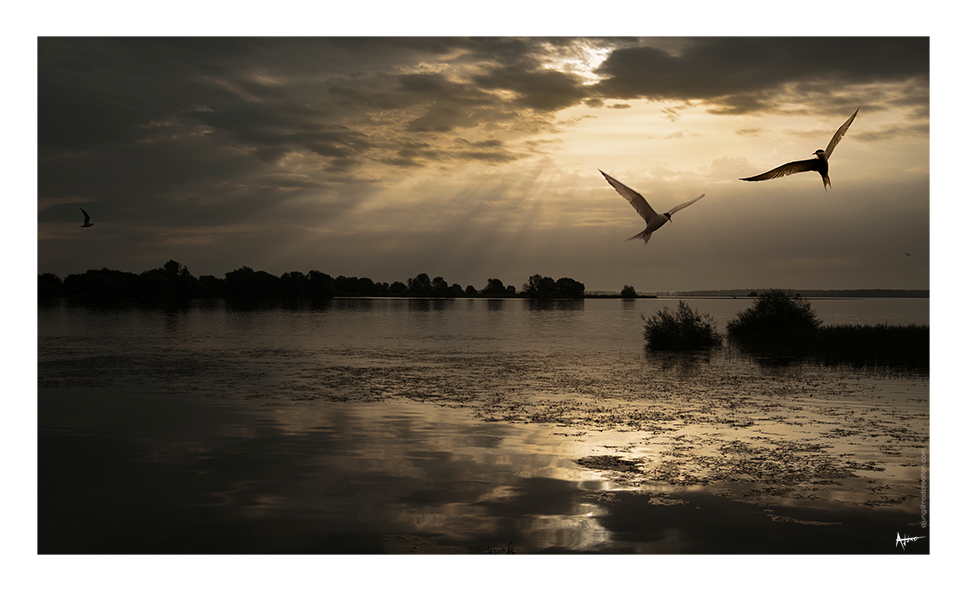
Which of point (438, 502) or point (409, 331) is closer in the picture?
point (438, 502)

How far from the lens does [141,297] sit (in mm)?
101500

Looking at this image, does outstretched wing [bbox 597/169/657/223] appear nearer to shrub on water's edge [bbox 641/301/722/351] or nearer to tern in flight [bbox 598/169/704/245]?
tern in flight [bbox 598/169/704/245]

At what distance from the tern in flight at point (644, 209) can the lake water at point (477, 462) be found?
382 centimetres

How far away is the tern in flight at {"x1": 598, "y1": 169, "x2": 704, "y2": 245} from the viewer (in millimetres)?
9177

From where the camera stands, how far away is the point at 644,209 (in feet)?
32.8

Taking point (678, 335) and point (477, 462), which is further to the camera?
point (678, 335)

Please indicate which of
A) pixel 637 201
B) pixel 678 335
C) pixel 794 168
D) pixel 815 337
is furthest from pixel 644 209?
pixel 815 337

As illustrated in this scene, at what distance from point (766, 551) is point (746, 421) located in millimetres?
6892

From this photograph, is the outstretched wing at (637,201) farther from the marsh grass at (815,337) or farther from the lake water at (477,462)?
the marsh grass at (815,337)

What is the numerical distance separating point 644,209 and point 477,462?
5010mm

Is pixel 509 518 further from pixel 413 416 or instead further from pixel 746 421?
pixel 746 421

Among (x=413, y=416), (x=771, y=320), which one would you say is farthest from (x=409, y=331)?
(x=413, y=416)

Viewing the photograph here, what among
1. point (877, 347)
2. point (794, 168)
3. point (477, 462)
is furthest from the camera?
point (877, 347)

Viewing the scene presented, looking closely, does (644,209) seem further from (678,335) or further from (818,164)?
(678,335)
